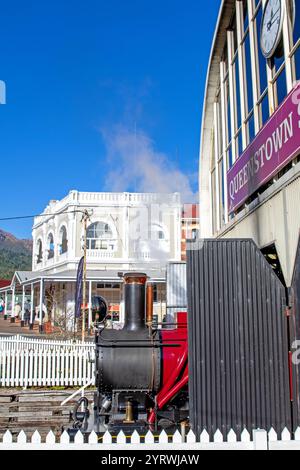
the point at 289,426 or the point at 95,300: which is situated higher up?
the point at 95,300

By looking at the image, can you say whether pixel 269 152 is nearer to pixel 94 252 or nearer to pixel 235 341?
pixel 235 341

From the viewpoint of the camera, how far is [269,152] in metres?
8.68

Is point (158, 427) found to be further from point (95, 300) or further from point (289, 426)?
point (95, 300)

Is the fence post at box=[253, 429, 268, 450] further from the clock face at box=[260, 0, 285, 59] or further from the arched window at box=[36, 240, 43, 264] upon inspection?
the arched window at box=[36, 240, 43, 264]

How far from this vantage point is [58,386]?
1436cm

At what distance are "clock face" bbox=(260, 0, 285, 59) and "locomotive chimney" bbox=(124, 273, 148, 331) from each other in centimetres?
530

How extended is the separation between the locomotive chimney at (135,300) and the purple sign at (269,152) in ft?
10.5

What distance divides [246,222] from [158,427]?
199 inches

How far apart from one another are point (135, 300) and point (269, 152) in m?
3.79

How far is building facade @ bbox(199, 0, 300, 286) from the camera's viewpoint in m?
7.79

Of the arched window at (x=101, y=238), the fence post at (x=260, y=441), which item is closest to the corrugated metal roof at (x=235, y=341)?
the fence post at (x=260, y=441)

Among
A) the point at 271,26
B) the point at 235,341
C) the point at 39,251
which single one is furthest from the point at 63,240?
the point at 235,341

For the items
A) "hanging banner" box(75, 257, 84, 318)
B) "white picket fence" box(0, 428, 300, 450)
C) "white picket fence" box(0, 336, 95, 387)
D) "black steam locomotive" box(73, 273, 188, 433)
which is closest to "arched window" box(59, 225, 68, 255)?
"hanging banner" box(75, 257, 84, 318)
